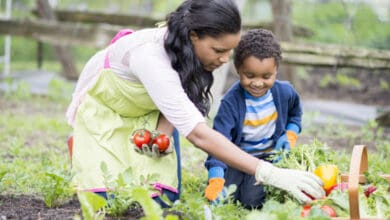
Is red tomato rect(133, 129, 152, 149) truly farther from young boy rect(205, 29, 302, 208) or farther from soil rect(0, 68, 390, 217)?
soil rect(0, 68, 390, 217)

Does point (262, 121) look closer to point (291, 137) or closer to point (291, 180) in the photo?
point (291, 137)

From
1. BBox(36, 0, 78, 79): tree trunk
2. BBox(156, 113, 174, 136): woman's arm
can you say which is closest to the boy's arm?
BBox(156, 113, 174, 136): woman's arm

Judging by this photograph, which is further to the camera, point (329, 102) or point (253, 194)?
point (329, 102)

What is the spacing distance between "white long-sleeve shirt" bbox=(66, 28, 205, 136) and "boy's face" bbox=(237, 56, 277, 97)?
54 centimetres

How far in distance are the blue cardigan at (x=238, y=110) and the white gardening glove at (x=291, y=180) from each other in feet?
2.30

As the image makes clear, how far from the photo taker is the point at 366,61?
700cm

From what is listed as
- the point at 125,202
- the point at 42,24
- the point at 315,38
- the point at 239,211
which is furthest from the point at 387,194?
the point at 315,38

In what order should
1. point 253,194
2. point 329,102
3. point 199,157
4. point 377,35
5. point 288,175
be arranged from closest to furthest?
point 288,175, point 253,194, point 199,157, point 329,102, point 377,35

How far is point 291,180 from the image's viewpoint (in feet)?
9.16

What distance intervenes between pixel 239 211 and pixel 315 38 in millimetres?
11720

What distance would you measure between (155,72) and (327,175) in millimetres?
912

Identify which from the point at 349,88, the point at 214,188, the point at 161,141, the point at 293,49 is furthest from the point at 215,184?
the point at 349,88

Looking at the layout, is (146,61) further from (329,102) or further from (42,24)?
(329,102)

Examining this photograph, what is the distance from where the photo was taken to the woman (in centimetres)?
284
